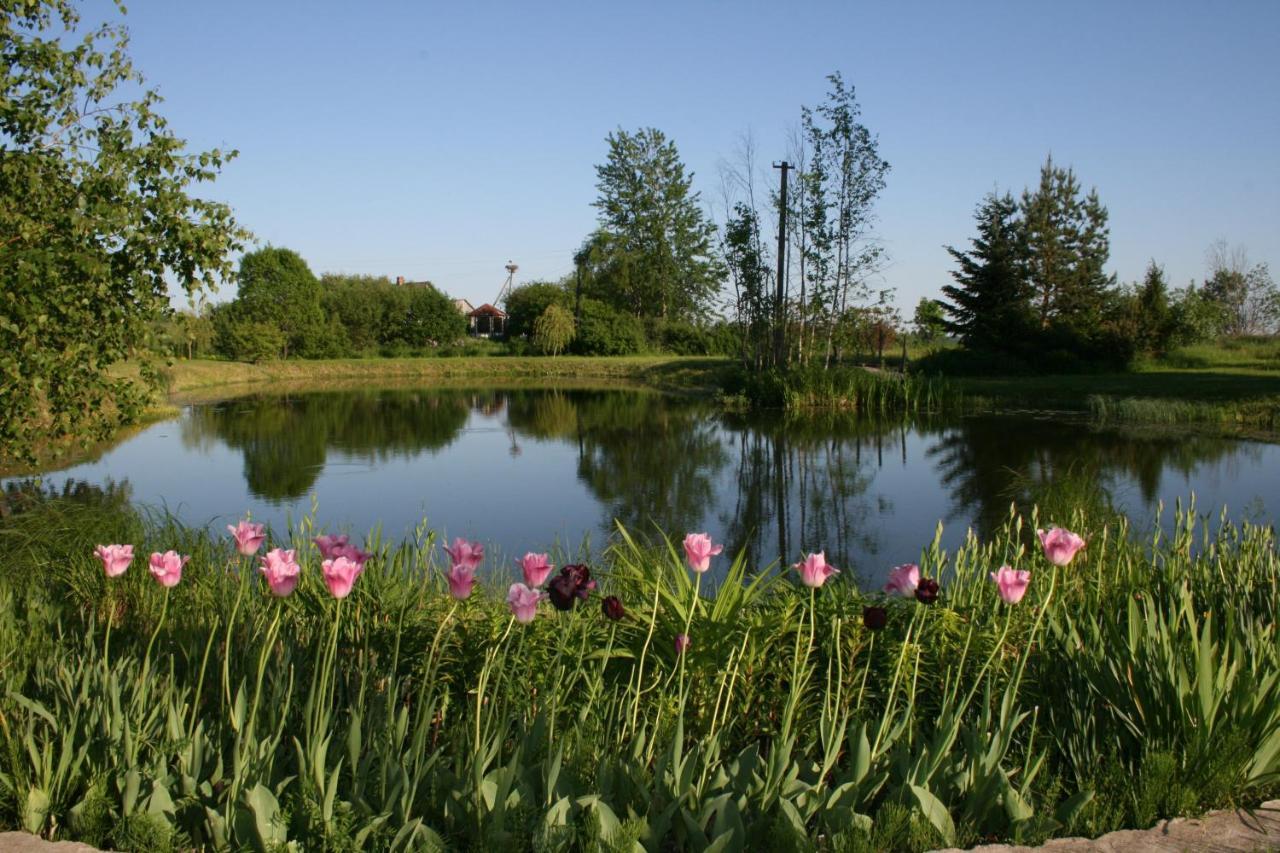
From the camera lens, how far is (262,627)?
3.69 metres

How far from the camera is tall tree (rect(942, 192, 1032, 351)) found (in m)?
29.6

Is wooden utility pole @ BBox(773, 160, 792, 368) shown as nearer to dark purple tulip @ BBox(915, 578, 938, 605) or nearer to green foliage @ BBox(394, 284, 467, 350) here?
dark purple tulip @ BBox(915, 578, 938, 605)

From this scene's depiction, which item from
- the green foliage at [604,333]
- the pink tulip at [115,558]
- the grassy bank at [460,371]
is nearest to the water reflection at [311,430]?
the grassy bank at [460,371]

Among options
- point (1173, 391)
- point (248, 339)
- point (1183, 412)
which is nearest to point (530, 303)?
point (248, 339)

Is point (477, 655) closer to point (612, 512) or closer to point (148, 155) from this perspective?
point (148, 155)

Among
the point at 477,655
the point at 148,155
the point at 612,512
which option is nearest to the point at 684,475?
the point at 612,512

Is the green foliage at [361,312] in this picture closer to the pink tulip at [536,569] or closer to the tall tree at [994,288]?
the tall tree at [994,288]

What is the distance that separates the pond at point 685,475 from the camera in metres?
9.31

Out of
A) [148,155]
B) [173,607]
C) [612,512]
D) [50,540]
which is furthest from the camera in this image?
[612,512]

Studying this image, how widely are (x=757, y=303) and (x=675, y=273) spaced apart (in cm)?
2814

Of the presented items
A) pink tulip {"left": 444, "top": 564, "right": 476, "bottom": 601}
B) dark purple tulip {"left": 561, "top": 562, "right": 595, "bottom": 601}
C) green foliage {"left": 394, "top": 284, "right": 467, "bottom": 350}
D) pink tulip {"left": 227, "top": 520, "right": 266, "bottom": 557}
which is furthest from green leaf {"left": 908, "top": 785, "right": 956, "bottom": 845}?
green foliage {"left": 394, "top": 284, "right": 467, "bottom": 350}

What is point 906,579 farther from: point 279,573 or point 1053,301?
point 1053,301

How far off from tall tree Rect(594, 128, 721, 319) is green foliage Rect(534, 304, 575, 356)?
7.40 metres

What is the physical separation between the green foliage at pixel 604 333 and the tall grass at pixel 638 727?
143ft
